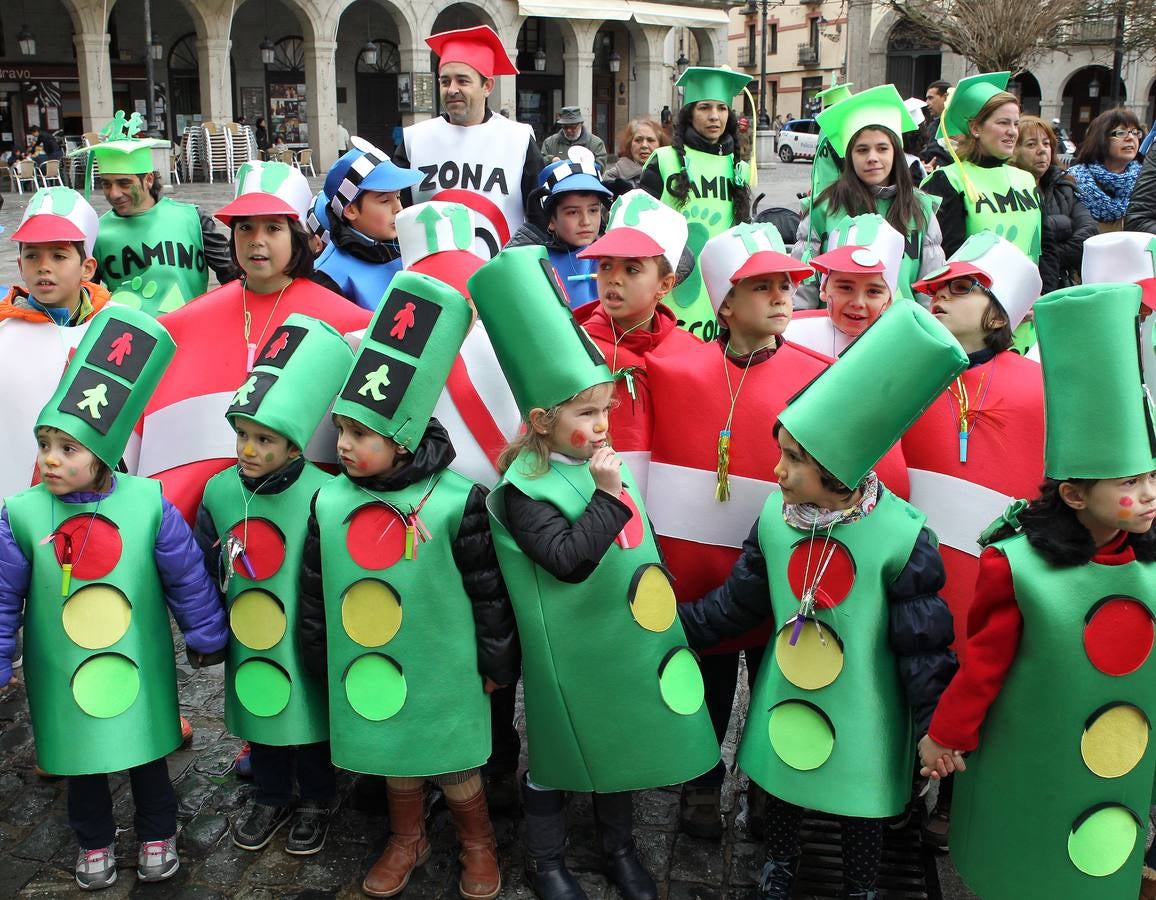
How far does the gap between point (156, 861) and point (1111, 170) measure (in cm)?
711

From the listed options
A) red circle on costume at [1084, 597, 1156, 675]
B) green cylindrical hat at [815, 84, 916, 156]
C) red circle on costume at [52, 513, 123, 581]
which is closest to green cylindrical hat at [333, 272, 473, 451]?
red circle on costume at [52, 513, 123, 581]

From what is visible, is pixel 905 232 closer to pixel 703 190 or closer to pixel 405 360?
pixel 703 190

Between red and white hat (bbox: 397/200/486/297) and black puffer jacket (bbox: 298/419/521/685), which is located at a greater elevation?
red and white hat (bbox: 397/200/486/297)

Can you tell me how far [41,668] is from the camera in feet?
10.4

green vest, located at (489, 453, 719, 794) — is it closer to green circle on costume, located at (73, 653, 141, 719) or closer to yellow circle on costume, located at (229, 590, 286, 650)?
yellow circle on costume, located at (229, 590, 286, 650)

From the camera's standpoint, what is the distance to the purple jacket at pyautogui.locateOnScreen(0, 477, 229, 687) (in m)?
3.13

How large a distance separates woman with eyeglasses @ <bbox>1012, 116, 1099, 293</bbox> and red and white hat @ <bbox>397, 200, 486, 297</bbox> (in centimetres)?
326

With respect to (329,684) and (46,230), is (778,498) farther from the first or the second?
(46,230)

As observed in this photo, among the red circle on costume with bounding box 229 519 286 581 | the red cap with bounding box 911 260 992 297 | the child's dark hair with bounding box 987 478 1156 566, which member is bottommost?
the red circle on costume with bounding box 229 519 286 581

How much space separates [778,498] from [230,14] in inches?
1049

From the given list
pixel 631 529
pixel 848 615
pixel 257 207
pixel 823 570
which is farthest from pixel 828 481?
pixel 257 207

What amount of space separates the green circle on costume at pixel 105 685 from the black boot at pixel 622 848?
136 centimetres

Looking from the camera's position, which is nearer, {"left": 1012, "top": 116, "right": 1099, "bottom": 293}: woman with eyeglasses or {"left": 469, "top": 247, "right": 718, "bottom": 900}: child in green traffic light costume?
{"left": 469, "top": 247, "right": 718, "bottom": 900}: child in green traffic light costume

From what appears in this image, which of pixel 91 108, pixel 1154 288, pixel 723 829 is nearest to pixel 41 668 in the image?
pixel 723 829
